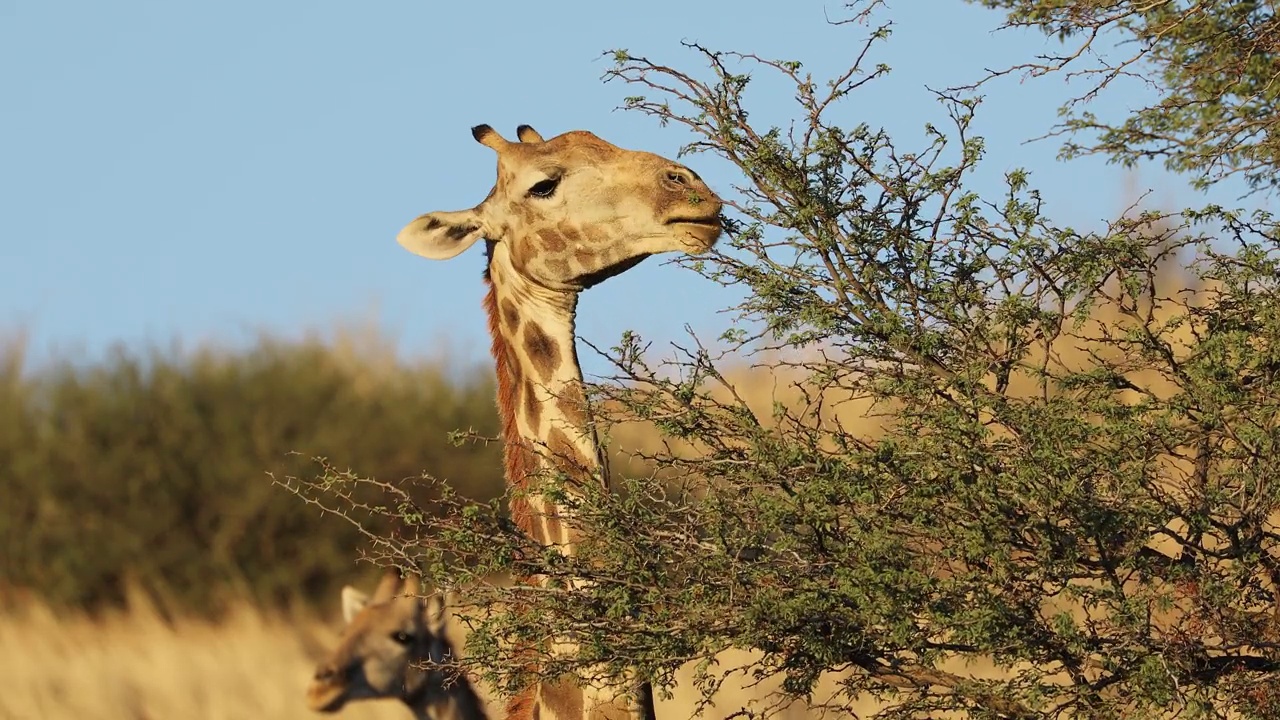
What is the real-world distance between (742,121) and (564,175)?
1.17m

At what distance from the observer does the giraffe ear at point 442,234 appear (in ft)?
22.9

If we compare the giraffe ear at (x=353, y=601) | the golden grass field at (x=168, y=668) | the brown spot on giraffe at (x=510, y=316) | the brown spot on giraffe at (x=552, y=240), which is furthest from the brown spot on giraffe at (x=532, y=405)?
the golden grass field at (x=168, y=668)

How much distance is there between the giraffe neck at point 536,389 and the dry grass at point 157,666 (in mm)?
7250

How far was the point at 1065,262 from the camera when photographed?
616 centimetres

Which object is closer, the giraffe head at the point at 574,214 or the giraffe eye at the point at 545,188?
the giraffe head at the point at 574,214

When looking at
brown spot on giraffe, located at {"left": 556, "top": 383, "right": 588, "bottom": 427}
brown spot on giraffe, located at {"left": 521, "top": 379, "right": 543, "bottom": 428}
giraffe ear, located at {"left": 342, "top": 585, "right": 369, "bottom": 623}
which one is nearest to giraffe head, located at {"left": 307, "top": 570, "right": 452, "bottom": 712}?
giraffe ear, located at {"left": 342, "top": 585, "right": 369, "bottom": 623}

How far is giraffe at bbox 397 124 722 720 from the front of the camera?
6566 millimetres

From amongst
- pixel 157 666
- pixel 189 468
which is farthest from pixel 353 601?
pixel 189 468

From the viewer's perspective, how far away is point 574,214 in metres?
6.98

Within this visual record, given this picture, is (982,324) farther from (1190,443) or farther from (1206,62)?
(1206,62)

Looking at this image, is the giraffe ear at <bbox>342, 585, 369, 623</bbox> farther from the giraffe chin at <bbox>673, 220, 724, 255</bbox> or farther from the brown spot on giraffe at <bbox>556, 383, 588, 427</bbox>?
the giraffe chin at <bbox>673, 220, 724, 255</bbox>

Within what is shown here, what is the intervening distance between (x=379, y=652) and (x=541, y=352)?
3.28m

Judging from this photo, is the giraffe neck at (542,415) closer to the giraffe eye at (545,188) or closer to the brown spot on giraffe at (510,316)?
the brown spot on giraffe at (510,316)

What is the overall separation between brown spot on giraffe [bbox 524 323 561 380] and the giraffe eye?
55 cm
